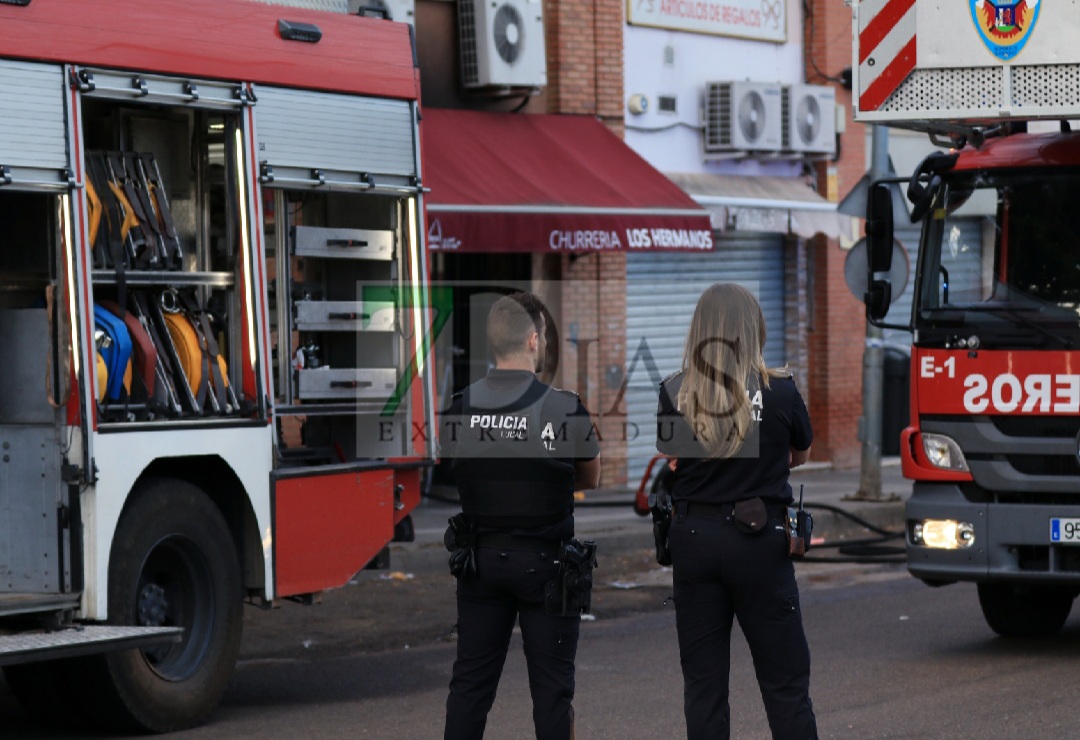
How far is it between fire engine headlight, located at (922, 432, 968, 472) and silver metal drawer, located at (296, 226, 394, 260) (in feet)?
10.0

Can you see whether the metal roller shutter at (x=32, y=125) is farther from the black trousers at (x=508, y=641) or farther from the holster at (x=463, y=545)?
the black trousers at (x=508, y=641)

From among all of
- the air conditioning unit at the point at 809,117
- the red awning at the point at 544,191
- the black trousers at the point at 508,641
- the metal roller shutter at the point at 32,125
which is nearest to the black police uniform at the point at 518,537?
the black trousers at the point at 508,641

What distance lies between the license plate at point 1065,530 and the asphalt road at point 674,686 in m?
0.69

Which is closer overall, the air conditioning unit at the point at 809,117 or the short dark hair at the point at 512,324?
the short dark hair at the point at 512,324

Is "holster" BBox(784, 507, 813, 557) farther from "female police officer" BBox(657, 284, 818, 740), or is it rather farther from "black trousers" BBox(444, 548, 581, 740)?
"black trousers" BBox(444, 548, 581, 740)

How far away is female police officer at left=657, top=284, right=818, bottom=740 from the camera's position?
19.5ft

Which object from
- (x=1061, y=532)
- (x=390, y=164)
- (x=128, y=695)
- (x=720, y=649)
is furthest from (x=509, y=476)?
(x=1061, y=532)

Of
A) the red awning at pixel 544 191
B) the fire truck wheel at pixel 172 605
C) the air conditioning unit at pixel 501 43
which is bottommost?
the fire truck wheel at pixel 172 605

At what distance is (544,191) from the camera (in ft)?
52.9

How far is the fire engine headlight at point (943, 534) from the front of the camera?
9.48m

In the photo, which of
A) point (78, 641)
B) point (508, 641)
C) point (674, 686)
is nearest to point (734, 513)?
point (508, 641)

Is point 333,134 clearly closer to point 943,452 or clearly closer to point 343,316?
point 343,316

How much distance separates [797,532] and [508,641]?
40.8 inches

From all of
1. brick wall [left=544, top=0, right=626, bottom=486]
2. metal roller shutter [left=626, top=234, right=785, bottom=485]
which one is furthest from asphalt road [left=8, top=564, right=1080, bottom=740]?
metal roller shutter [left=626, top=234, right=785, bottom=485]
